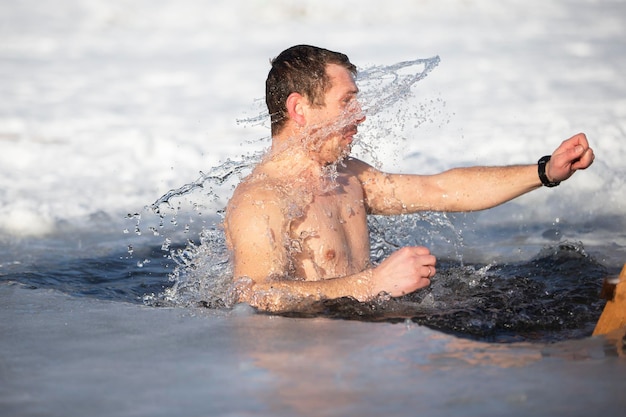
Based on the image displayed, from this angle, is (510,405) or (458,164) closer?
(510,405)

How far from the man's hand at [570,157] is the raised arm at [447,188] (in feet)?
0.52

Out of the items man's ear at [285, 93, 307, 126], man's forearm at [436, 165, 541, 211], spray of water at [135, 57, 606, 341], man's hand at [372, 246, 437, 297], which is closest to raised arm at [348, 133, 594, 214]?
man's forearm at [436, 165, 541, 211]

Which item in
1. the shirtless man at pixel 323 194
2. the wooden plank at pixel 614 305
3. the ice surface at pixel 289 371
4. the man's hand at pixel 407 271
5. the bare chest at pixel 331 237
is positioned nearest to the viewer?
the ice surface at pixel 289 371

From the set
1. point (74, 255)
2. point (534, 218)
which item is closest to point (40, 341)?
point (74, 255)

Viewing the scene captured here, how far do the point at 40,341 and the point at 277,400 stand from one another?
0.95 metres

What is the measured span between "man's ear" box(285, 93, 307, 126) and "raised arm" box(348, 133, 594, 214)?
16.0 inches

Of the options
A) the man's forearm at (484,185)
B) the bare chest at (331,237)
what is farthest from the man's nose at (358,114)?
the man's forearm at (484,185)

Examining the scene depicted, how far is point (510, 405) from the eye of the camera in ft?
6.80

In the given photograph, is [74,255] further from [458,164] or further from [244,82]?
[244,82]

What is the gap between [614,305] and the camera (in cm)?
258

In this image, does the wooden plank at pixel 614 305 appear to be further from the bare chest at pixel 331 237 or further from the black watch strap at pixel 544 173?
the bare chest at pixel 331 237

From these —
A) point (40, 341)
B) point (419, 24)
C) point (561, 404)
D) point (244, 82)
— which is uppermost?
point (419, 24)

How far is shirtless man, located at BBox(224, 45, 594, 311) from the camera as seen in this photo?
320cm

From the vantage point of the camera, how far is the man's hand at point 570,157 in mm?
3346
